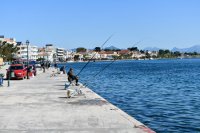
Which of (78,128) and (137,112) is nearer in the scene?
(78,128)

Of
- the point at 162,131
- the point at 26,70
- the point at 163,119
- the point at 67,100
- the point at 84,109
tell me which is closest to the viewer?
the point at 162,131

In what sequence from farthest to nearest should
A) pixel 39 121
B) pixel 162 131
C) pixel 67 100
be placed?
1. pixel 67 100
2. pixel 162 131
3. pixel 39 121

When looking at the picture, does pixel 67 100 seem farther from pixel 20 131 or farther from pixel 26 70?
pixel 26 70

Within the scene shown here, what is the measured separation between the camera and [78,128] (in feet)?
45.9

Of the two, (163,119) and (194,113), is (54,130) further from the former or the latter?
(194,113)

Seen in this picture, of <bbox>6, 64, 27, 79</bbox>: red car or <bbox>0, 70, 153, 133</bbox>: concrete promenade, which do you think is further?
<bbox>6, 64, 27, 79</bbox>: red car

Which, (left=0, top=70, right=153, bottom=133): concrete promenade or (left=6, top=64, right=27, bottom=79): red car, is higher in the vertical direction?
(left=6, top=64, right=27, bottom=79): red car

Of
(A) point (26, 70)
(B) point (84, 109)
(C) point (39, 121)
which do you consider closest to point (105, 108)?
(B) point (84, 109)

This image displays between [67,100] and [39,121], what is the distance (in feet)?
24.0

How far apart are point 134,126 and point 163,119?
22.7ft

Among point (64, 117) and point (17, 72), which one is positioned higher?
point (17, 72)

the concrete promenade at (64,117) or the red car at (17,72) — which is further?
the red car at (17,72)

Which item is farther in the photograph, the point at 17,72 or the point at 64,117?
the point at 17,72

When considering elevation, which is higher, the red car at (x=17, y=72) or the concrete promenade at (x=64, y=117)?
the red car at (x=17, y=72)
